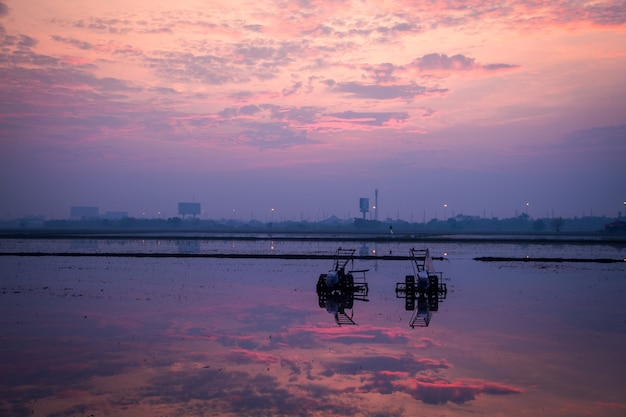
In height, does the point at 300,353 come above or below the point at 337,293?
below

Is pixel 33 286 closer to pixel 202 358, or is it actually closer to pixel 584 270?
pixel 202 358

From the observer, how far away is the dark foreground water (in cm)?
1845

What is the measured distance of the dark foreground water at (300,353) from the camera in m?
18.5

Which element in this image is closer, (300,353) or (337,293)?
(300,353)

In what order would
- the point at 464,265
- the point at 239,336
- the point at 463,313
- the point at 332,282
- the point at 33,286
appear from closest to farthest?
the point at 239,336, the point at 463,313, the point at 332,282, the point at 33,286, the point at 464,265

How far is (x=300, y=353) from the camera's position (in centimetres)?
2453

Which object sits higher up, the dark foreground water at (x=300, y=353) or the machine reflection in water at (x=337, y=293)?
the machine reflection in water at (x=337, y=293)

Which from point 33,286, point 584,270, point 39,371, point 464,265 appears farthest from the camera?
point 464,265

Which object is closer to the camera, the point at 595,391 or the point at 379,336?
the point at 595,391

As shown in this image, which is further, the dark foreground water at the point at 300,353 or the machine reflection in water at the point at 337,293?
the machine reflection in water at the point at 337,293

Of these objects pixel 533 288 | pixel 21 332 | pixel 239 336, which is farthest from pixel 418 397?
pixel 533 288

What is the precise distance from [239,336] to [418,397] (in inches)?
426

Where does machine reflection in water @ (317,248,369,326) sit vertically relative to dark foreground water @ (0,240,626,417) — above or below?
above

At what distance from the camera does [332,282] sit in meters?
40.4
